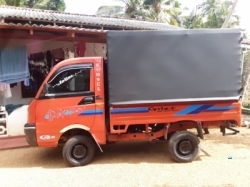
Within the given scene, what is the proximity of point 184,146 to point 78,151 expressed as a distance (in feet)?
7.32

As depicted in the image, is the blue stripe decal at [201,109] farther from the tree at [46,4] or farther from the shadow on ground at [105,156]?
the tree at [46,4]

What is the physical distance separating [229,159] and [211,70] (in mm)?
1949

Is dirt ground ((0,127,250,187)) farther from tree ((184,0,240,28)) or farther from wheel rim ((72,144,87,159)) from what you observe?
tree ((184,0,240,28))

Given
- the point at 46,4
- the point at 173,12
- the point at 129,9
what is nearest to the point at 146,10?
the point at 129,9

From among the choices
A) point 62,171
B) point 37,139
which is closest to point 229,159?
point 62,171

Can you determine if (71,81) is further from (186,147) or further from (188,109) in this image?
(186,147)

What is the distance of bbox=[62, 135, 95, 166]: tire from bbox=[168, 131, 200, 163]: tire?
1681 millimetres

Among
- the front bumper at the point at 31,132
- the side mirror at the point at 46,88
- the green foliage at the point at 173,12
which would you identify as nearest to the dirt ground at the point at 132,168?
the front bumper at the point at 31,132

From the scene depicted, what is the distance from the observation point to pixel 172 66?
5.56m

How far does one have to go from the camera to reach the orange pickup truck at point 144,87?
5.52 m

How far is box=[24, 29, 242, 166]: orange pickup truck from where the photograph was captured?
552 centimetres

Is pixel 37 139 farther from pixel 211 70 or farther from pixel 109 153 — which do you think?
pixel 211 70

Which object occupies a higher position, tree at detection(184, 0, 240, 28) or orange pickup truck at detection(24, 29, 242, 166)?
tree at detection(184, 0, 240, 28)

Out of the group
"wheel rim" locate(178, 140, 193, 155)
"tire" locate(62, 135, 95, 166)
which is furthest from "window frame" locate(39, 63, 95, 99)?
"wheel rim" locate(178, 140, 193, 155)
